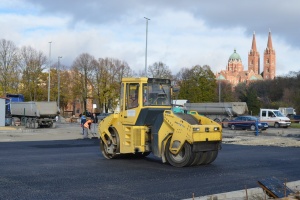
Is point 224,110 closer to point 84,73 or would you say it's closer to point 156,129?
→ point 84,73

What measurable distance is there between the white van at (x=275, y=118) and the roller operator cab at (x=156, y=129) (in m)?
33.9

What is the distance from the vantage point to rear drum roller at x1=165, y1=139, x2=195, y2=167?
13930 millimetres

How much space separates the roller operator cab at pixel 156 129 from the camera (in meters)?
14.0

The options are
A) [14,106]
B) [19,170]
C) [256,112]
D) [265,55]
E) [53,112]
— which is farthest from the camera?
[265,55]

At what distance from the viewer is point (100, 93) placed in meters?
69.9

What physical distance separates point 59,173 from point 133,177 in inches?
88.1

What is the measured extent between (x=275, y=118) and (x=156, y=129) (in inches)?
1425

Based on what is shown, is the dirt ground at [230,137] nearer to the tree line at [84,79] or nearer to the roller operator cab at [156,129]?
the roller operator cab at [156,129]

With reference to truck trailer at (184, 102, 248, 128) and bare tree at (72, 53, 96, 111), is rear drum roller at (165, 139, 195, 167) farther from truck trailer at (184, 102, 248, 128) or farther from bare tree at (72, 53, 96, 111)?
bare tree at (72, 53, 96, 111)

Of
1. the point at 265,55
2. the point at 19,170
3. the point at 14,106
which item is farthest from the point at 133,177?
the point at 265,55

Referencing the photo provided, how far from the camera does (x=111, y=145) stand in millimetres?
16266

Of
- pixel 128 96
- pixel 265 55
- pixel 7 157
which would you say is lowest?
pixel 7 157

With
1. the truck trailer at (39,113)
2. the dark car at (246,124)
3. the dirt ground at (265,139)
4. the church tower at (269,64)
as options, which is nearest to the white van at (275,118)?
the dark car at (246,124)

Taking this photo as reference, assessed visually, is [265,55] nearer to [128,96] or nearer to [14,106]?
[14,106]
